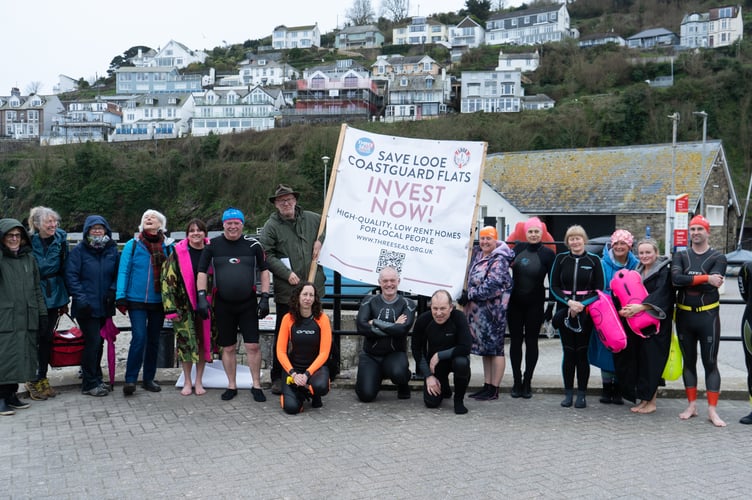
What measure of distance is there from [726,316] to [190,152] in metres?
69.3

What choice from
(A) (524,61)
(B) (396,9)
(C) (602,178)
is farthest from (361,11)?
(C) (602,178)

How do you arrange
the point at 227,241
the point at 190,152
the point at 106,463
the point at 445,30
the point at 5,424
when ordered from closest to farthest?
1. the point at 106,463
2. the point at 5,424
3. the point at 227,241
4. the point at 190,152
5. the point at 445,30

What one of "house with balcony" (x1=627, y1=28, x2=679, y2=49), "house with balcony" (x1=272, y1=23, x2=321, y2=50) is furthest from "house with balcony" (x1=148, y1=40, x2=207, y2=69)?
"house with balcony" (x1=627, y1=28, x2=679, y2=49)

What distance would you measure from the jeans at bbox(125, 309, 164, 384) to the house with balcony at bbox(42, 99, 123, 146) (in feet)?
328

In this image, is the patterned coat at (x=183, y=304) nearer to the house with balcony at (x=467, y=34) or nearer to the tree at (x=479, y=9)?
the house with balcony at (x=467, y=34)

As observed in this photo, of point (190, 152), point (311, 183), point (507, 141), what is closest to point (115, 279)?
point (311, 183)

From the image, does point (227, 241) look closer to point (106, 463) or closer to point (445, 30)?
point (106, 463)

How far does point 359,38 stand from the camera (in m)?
133

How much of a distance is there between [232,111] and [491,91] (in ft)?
116

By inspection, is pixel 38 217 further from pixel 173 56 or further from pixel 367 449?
pixel 173 56

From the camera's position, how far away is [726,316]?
14836 millimetres

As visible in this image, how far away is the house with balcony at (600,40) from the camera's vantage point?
102 metres

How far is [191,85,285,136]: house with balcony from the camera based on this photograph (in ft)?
294

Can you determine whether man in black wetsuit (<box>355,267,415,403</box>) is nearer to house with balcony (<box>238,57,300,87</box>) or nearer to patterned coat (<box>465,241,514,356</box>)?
patterned coat (<box>465,241,514,356</box>)
